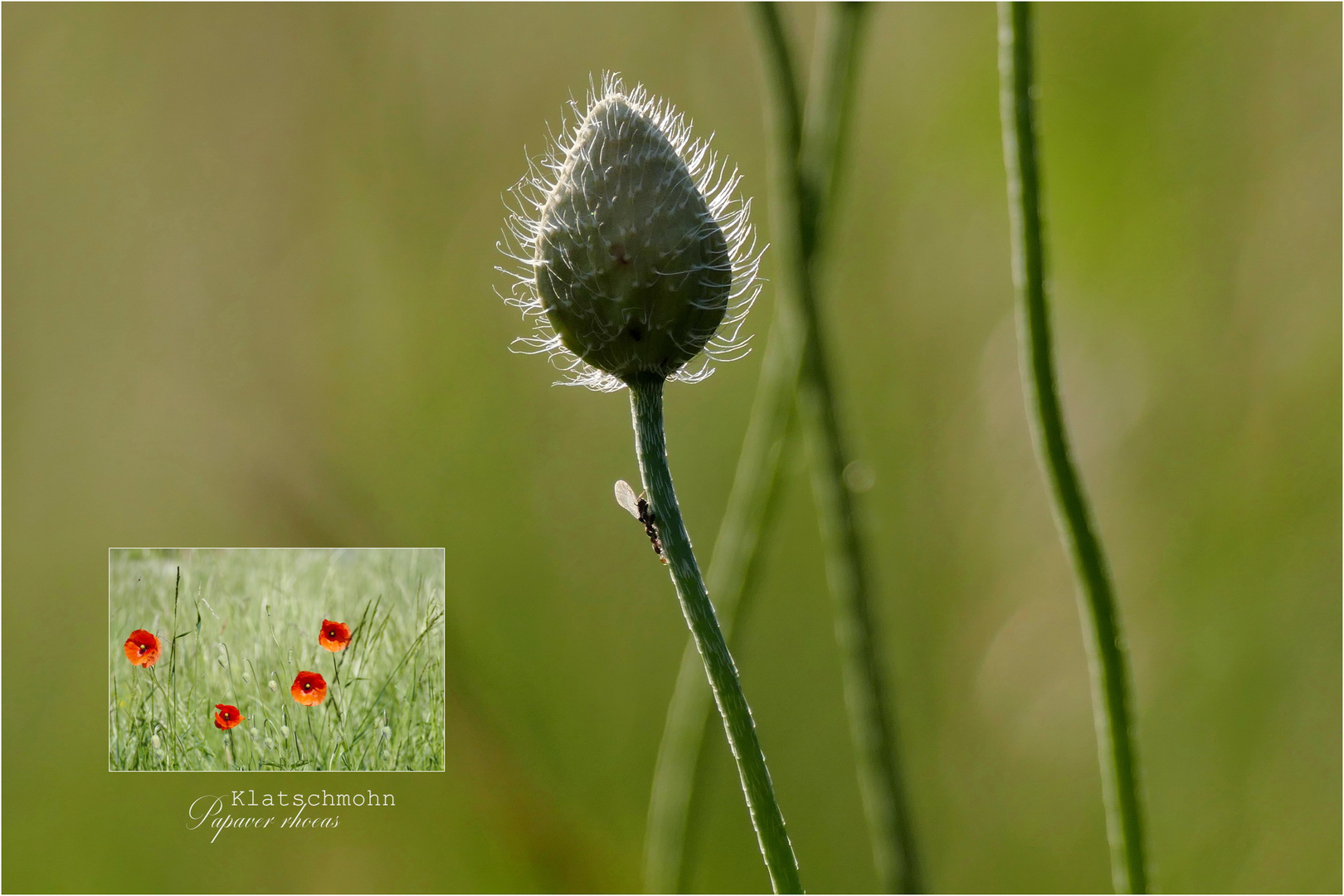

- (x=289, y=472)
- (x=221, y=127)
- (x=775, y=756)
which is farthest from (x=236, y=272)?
(x=775, y=756)

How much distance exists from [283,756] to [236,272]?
92 centimetres

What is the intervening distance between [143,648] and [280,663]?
0.55ft

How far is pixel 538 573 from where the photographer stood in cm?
163

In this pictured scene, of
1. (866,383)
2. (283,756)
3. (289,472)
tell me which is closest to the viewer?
(283,756)

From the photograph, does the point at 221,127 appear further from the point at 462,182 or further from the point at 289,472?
the point at 289,472

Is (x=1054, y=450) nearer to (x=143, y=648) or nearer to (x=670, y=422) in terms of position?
(x=143, y=648)

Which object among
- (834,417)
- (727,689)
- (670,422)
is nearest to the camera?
(727,689)

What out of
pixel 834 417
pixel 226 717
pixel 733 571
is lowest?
pixel 226 717

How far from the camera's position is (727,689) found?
1.55 feet

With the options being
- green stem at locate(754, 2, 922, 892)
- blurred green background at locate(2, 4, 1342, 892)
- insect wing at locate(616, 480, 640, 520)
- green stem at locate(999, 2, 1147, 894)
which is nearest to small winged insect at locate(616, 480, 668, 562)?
insect wing at locate(616, 480, 640, 520)

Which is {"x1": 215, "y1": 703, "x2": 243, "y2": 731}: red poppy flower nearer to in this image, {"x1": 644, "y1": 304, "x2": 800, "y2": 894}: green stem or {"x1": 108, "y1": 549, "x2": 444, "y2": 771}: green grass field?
{"x1": 108, "y1": 549, "x2": 444, "y2": 771}: green grass field

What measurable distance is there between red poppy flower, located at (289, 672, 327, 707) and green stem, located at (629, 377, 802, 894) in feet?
1.73

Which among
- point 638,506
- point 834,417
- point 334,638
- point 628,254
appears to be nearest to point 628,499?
point 638,506

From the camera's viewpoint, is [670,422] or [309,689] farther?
[670,422]
